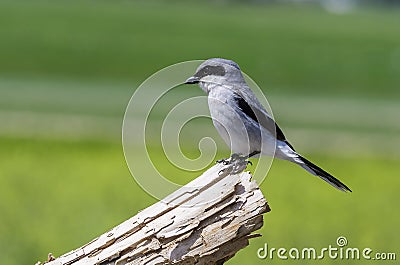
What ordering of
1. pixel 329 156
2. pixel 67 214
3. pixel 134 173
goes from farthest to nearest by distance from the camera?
pixel 329 156 < pixel 67 214 < pixel 134 173

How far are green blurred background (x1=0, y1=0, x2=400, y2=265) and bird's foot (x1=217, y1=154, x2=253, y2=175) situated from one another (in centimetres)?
432

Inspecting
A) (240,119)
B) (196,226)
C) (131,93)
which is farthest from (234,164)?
(131,93)

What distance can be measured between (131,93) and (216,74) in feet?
72.1

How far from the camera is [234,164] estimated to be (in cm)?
436

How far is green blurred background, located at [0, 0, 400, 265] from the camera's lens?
1059cm

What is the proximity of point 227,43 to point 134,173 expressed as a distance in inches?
1390

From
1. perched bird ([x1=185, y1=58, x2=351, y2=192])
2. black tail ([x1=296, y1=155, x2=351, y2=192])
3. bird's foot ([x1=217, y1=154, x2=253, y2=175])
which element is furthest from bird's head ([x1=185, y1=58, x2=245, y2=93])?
black tail ([x1=296, y1=155, x2=351, y2=192])

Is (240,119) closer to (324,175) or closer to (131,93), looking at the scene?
(324,175)

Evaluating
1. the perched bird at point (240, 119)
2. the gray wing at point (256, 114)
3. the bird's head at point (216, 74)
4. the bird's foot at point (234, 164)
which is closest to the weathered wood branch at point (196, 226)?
the bird's foot at point (234, 164)

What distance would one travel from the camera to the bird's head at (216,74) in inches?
166

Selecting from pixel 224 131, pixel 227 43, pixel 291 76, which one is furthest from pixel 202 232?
pixel 227 43

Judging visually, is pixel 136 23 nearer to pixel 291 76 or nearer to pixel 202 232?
pixel 291 76

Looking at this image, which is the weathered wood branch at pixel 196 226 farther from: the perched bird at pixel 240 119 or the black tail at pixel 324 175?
the black tail at pixel 324 175

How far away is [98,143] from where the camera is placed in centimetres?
1641
